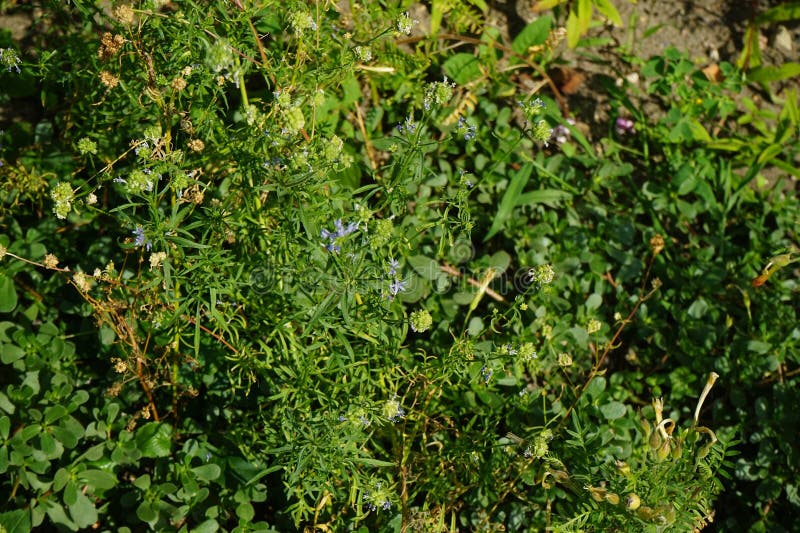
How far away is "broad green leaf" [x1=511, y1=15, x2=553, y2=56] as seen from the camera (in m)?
3.56

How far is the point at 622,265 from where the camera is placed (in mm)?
3250

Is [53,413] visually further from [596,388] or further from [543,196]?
[543,196]

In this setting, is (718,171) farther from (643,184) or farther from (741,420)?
(741,420)

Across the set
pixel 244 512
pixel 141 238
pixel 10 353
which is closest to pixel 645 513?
pixel 244 512

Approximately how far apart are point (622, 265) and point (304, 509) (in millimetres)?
1792

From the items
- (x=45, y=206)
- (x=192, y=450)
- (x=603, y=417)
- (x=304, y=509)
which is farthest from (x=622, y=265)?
(x=45, y=206)

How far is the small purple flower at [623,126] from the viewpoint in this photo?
3.74 meters

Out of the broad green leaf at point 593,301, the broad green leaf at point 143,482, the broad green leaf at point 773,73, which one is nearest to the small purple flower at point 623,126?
the broad green leaf at point 773,73

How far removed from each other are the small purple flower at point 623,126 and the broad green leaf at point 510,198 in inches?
32.6

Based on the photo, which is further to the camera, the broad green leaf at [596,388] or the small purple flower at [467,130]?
the broad green leaf at [596,388]

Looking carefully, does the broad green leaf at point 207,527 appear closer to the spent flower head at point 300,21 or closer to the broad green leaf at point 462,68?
the spent flower head at point 300,21

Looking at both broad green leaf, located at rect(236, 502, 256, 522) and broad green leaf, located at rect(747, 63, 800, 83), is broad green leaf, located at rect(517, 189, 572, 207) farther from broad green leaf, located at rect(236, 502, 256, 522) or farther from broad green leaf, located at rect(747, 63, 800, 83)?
broad green leaf, located at rect(236, 502, 256, 522)

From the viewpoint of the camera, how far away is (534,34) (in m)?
3.57

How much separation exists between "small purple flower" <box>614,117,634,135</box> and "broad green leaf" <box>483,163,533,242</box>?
828mm
